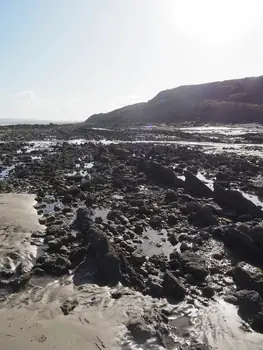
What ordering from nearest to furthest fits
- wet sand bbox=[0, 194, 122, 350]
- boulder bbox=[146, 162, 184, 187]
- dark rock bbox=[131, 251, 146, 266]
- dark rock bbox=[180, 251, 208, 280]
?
wet sand bbox=[0, 194, 122, 350], dark rock bbox=[180, 251, 208, 280], dark rock bbox=[131, 251, 146, 266], boulder bbox=[146, 162, 184, 187]

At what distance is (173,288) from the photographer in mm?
9234

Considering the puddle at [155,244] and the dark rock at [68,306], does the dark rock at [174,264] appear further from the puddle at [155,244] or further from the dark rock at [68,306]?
the dark rock at [68,306]

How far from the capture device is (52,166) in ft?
93.4

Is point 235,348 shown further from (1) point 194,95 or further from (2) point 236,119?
(1) point 194,95

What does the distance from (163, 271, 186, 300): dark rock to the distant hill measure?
78938 mm

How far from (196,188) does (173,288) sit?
441 inches

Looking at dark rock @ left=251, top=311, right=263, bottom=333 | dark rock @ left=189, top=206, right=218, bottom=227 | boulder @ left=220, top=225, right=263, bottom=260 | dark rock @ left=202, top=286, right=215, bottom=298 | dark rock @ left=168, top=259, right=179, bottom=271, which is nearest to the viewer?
dark rock @ left=251, top=311, right=263, bottom=333

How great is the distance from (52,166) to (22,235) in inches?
628

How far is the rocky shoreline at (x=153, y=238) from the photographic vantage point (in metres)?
9.27

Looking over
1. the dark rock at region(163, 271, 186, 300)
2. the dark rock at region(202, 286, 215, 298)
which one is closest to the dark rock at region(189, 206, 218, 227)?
the dark rock at region(202, 286, 215, 298)

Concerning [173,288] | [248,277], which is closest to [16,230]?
[173,288]

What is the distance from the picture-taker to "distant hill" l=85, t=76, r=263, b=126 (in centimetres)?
8900

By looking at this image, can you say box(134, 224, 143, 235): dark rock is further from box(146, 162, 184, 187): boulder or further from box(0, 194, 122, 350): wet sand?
box(146, 162, 184, 187): boulder

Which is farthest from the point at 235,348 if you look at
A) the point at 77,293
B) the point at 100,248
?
the point at 100,248
